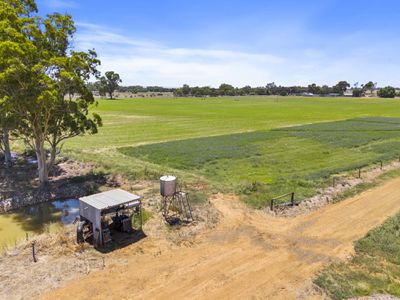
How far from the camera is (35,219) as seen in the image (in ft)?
59.8

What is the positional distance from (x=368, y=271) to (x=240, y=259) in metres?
4.79

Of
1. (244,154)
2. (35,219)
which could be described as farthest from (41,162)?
(244,154)

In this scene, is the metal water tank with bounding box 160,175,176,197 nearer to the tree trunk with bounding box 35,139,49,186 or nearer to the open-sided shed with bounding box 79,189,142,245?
the open-sided shed with bounding box 79,189,142,245

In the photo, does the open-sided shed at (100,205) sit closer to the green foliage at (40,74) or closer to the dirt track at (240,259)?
the dirt track at (240,259)

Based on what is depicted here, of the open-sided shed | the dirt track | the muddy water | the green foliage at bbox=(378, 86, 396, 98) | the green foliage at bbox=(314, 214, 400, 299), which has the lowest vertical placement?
the muddy water

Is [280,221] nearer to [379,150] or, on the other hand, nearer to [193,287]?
[193,287]

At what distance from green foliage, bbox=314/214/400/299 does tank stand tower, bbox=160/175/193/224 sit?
295 inches

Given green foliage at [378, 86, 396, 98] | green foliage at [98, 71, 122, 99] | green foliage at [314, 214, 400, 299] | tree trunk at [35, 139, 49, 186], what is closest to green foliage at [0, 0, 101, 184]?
tree trunk at [35, 139, 49, 186]

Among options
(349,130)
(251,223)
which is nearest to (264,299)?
(251,223)

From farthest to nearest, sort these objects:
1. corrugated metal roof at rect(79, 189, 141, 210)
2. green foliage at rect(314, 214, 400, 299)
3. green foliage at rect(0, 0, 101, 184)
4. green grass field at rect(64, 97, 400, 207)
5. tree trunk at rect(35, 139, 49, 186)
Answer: green grass field at rect(64, 97, 400, 207)
tree trunk at rect(35, 139, 49, 186)
green foliage at rect(0, 0, 101, 184)
corrugated metal roof at rect(79, 189, 141, 210)
green foliage at rect(314, 214, 400, 299)

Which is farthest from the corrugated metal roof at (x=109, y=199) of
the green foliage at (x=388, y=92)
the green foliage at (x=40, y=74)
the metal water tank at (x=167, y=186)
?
the green foliage at (x=388, y=92)

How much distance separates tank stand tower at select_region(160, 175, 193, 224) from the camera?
16688 millimetres

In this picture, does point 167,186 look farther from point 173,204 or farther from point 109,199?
point 109,199

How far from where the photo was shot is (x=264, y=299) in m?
10.6
